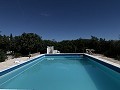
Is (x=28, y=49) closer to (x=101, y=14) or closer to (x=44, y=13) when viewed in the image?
(x=44, y=13)

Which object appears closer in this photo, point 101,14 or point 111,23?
point 101,14

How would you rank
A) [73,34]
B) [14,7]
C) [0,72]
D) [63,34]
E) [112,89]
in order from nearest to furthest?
1. [112,89]
2. [0,72]
3. [14,7]
4. [73,34]
5. [63,34]

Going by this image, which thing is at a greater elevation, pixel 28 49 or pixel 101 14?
pixel 101 14

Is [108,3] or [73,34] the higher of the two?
[108,3]

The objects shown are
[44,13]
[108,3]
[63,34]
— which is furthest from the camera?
[63,34]

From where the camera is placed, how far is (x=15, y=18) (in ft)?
74.1

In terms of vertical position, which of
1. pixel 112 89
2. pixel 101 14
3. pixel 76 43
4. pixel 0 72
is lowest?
pixel 112 89

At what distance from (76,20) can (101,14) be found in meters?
4.16

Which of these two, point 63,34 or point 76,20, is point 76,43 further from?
point 63,34

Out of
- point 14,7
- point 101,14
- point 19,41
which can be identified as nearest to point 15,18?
point 14,7

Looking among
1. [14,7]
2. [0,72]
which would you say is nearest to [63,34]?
[14,7]

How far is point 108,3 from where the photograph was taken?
18109mm

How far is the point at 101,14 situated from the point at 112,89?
16.9 metres

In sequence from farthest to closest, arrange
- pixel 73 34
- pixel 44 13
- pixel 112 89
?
pixel 73 34 → pixel 44 13 → pixel 112 89
